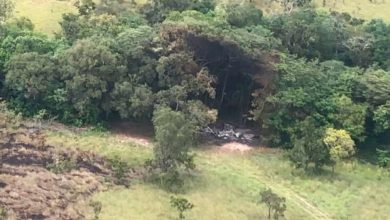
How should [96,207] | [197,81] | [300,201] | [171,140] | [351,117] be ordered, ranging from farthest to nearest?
[197,81] → [351,117] → [300,201] → [171,140] → [96,207]

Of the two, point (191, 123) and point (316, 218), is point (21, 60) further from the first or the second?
point (316, 218)

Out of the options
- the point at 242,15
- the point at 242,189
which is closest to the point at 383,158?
the point at 242,189

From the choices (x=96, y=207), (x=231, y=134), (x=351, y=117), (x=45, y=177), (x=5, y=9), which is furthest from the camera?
(x=5, y=9)

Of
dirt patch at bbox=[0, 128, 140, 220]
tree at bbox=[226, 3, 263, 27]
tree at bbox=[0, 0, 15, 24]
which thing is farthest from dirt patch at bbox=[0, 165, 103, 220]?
tree at bbox=[226, 3, 263, 27]

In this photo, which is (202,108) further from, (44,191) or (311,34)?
(311,34)

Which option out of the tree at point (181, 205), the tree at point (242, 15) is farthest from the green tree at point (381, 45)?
the tree at point (181, 205)

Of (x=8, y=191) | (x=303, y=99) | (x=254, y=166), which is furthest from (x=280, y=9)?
(x=8, y=191)
